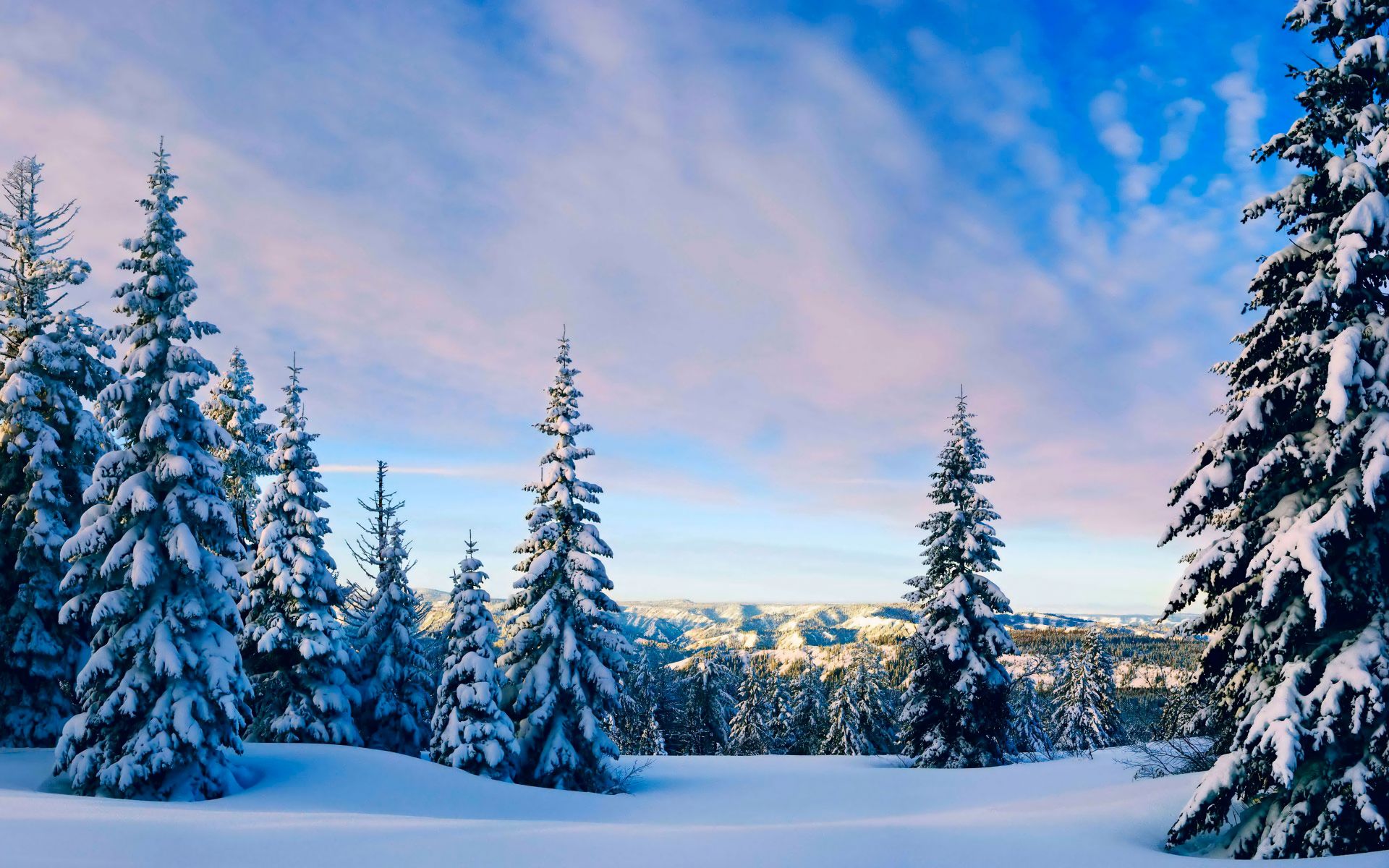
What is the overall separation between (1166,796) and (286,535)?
2702 centimetres

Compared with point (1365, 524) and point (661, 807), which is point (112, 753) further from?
point (1365, 524)

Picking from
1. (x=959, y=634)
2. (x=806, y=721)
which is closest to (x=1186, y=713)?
(x=959, y=634)

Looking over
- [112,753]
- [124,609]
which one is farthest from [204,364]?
[112,753]

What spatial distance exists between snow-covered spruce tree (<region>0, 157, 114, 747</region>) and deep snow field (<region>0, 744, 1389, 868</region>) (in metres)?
2.14

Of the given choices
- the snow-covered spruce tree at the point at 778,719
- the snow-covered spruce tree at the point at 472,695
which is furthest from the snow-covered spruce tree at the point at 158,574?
the snow-covered spruce tree at the point at 778,719

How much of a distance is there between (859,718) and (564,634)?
3210 centimetres

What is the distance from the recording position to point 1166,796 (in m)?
13.7

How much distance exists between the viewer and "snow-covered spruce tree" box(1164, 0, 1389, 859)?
9070 millimetres

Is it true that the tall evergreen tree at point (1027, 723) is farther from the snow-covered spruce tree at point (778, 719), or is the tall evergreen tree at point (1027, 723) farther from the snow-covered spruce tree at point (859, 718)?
the snow-covered spruce tree at point (778, 719)

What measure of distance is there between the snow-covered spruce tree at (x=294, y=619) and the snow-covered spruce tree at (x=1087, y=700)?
46270 millimetres

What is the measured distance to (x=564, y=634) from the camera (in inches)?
976

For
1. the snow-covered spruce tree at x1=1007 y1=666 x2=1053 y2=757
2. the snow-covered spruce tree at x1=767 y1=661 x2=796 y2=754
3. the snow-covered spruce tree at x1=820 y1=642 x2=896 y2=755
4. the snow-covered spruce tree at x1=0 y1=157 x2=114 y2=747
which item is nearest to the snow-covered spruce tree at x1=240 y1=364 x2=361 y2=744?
the snow-covered spruce tree at x1=0 y1=157 x2=114 y2=747

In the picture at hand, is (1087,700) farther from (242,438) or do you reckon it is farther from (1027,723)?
(242,438)

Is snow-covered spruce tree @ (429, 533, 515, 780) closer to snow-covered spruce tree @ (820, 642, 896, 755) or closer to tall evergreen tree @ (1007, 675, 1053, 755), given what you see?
tall evergreen tree @ (1007, 675, 1053, 755)
